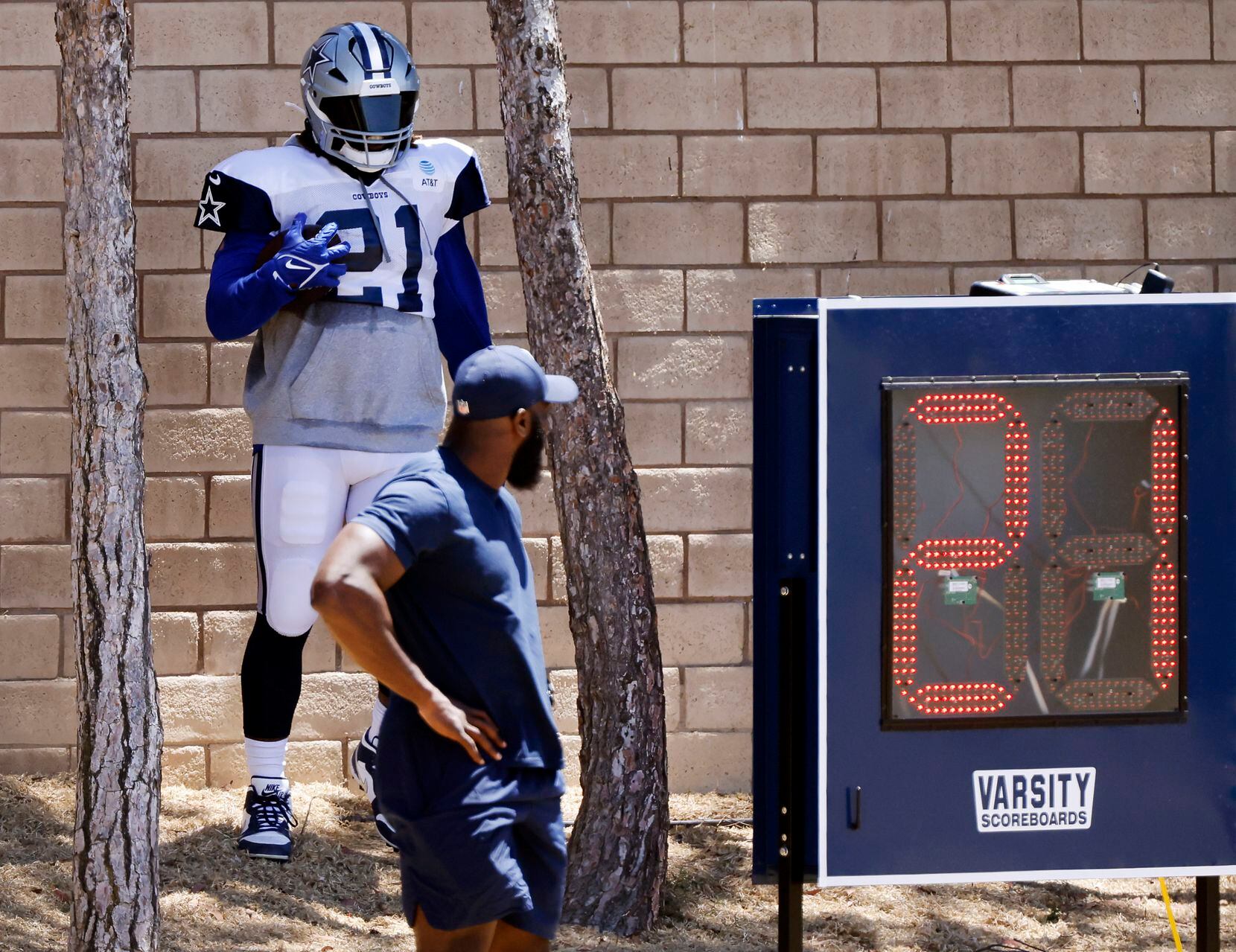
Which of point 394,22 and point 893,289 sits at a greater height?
point 394,22

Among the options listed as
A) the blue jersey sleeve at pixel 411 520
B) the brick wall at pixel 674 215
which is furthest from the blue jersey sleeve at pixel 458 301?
the blue jersey sleeve at pixel 411 520

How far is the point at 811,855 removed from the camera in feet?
12.0

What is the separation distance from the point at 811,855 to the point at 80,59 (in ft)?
8.09

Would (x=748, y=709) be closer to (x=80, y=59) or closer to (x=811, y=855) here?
(x=811, y=855)

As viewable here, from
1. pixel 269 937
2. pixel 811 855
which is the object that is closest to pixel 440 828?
pixel 811 855

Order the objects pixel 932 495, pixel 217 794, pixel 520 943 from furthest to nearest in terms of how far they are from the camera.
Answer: pixel 217 794 → pixel 932 495 → pixel 520 943

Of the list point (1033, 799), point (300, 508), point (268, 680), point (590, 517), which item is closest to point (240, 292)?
point (300, 508)

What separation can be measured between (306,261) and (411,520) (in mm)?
1433

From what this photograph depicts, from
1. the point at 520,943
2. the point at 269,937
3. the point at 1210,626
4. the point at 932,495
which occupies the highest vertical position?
the point at 932,495

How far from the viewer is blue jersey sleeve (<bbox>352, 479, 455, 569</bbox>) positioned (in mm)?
2865

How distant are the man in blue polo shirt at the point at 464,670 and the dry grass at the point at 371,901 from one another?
1.64 m

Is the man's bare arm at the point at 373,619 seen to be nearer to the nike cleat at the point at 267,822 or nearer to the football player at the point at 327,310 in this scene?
the football player at the point at 327,310

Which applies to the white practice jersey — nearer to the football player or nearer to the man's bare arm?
the football player

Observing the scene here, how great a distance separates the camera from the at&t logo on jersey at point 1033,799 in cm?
364
